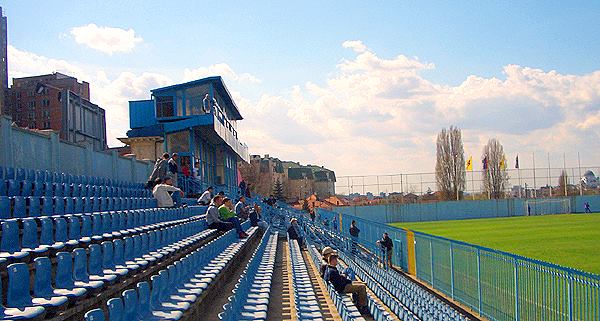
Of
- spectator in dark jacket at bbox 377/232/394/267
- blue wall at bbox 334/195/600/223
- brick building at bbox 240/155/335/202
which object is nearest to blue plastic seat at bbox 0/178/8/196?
spectator in dark jacket at bbox 377/232/394/267

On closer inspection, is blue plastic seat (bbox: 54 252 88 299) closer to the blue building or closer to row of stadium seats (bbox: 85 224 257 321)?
row of stadium seats (bbox: 85 224 257 321)

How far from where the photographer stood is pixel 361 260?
1938 centimetres

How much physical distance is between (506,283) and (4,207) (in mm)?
6811

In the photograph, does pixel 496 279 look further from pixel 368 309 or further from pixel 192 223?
pixel 192 223

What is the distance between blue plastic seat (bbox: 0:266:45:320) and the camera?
3.79 metres

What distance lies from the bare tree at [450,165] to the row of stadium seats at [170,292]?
62.3 meters

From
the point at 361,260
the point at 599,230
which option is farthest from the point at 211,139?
the point at 599,230

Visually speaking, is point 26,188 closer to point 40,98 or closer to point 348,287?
point 348,287

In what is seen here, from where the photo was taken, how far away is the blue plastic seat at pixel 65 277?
4758 millimetres

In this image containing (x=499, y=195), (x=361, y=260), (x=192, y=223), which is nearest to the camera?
(x=192, y=223)

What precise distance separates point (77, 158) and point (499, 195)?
6398 cm

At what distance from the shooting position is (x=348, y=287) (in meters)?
9.15

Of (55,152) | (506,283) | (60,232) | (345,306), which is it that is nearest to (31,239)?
(60,232)

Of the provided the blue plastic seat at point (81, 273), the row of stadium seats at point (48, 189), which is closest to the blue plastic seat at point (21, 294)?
the blue plastic seat at point (81, 273)
